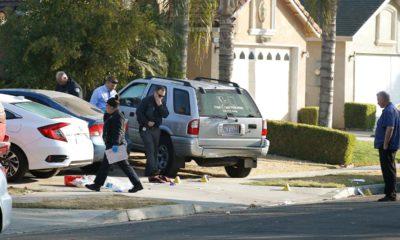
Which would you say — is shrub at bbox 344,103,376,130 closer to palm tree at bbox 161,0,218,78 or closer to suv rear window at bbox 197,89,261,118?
palm tree at bbox 161,0,218,78

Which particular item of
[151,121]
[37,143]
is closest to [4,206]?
[37,143]

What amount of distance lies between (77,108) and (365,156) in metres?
9.83

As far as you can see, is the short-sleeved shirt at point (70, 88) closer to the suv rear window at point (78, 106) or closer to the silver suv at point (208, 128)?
the suv rear window at point (78, 106)

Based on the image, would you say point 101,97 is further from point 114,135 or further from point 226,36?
point 226,36

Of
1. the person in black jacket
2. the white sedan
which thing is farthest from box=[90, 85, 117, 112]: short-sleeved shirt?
the person in black jacket

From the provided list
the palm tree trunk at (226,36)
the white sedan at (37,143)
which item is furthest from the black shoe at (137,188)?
the palm tree trunk at (226,36)

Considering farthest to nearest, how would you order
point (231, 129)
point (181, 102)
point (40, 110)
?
point (181, 102) < point (231, 129) < point (40, 110)

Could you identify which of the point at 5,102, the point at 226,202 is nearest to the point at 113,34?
the point at 5,102

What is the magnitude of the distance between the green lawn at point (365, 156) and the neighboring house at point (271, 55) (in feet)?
19.5

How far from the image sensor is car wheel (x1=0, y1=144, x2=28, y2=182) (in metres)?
17.4

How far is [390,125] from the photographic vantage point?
56.5 ft

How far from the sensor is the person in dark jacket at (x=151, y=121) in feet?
62.2

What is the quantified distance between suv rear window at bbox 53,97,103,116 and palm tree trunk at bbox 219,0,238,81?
6.20 meters

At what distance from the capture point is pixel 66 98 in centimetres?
1931
